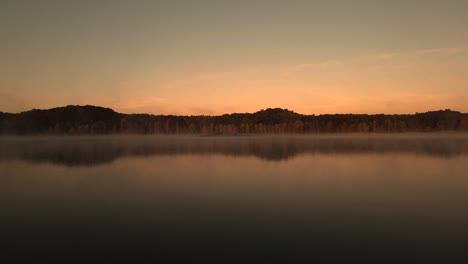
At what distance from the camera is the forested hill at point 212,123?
168 meters

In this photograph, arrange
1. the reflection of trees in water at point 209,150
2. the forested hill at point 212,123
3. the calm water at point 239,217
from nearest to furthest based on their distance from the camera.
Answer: the calm water at point 239,217 < the reflection of trees in water at point 209,150 < the forested hill at point 212,123

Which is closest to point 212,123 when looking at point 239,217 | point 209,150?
point 209,150

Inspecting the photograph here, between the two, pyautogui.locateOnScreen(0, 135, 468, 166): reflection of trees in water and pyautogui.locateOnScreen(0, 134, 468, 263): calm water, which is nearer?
pyautogui.locateOnScreen(0, 134, 468, 263): calm water

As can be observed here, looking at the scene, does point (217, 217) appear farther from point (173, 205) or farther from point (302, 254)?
point (302, 254)

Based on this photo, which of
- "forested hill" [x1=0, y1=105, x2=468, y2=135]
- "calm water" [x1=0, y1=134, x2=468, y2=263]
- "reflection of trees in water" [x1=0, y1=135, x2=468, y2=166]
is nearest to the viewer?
"calm water" [x1=0, y1=134, x2=468, y2=263]

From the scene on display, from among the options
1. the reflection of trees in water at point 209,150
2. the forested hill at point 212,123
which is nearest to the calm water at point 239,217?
the reflection of trees in water at point 209,150

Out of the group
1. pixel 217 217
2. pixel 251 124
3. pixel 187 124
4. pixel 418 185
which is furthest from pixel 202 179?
pixel 187 124

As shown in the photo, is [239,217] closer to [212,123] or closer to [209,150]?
[209,150]

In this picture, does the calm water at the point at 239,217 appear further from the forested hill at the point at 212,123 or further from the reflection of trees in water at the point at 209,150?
the forested hill at the point at 212,123

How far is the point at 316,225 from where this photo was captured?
11797mm

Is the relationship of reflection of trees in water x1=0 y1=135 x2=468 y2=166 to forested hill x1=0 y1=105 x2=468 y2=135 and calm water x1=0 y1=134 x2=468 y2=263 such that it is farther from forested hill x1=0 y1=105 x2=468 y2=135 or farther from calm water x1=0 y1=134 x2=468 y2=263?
forested hill x1=0 y1=105 x2=468 y2=135

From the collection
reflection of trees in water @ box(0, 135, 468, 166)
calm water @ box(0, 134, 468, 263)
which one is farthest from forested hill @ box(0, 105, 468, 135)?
calm water @ box(0, 134, 468, 263)

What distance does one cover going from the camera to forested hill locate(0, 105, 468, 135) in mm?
168150

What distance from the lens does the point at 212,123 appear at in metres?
196
